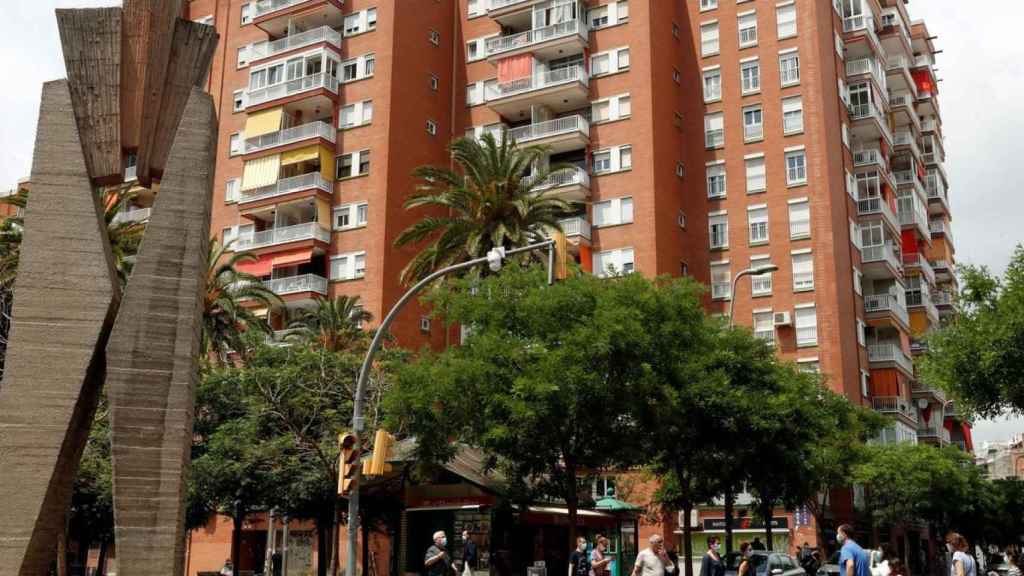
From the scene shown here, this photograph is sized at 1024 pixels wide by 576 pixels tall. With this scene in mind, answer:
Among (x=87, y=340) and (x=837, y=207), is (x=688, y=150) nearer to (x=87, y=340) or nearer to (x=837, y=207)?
(x=837, y=207)

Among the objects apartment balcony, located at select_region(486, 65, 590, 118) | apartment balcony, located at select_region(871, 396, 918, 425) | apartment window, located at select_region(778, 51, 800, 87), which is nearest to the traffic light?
apartment balcony, located at select_region(486, 65, 590, 118)

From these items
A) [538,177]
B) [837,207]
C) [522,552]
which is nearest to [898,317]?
[837,207]

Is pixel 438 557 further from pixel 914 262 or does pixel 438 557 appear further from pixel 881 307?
pixel 914 262

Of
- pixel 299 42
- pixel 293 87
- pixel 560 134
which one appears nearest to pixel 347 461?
pixel 560 134

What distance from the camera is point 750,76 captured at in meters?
54.2

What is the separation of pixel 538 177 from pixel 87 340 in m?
28.7

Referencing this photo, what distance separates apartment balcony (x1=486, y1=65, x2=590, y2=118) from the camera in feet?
171

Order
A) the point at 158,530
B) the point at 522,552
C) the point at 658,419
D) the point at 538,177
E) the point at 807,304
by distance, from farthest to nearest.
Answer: the point at 807,304 < the point at 538,177 < the point at 522,552 < the point at 658,419 < the point at 158,530

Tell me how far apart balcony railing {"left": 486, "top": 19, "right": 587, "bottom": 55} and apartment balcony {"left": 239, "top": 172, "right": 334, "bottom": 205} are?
1159 centimetres

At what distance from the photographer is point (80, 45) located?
1092 cm

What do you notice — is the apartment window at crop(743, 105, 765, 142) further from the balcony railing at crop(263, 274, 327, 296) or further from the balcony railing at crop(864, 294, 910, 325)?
the balcony railing at crop(263, 274, 327, 296)

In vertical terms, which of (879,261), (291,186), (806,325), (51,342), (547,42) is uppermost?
(547,42)

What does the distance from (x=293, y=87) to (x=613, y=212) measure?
18778 mm

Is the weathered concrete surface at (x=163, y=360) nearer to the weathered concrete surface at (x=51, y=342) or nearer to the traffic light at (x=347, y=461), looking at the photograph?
the weathered concrete surface at (x=51, y=342)
